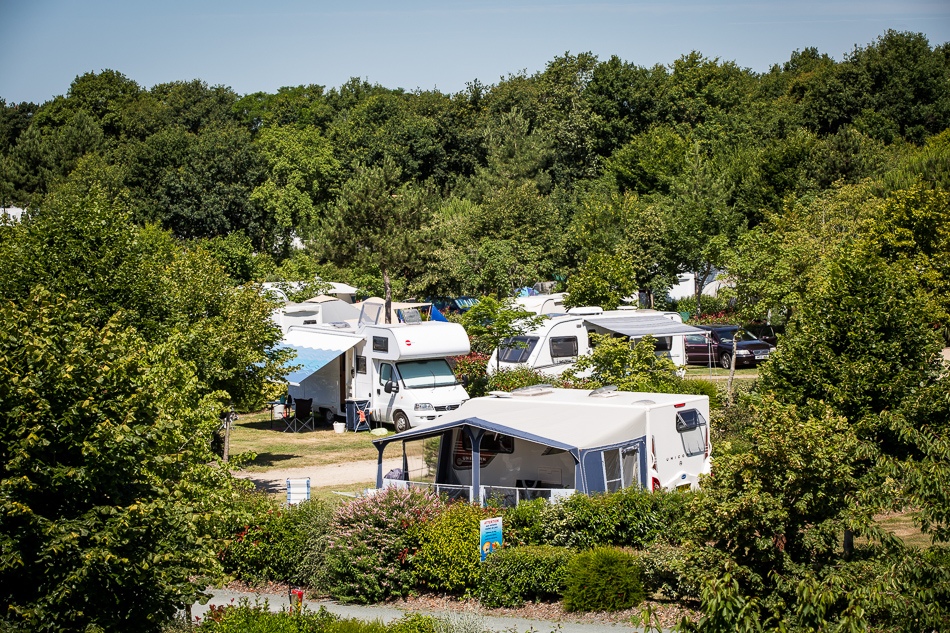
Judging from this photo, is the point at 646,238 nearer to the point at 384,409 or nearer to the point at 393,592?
the point at 384,409

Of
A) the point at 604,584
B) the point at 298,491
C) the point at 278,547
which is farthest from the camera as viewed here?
the point at 298,491

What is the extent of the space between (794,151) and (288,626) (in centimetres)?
3920

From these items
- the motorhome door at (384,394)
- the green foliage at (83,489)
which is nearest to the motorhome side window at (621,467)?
the green foliage at (83,489)

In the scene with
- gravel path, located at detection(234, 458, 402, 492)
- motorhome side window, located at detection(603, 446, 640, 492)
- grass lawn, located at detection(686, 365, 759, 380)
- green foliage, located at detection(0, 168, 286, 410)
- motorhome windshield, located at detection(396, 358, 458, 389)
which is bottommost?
gravel path, located at detection(234, 458, 402, 492)

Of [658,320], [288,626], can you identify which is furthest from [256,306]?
[658,320]

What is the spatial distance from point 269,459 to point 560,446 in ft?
34.8

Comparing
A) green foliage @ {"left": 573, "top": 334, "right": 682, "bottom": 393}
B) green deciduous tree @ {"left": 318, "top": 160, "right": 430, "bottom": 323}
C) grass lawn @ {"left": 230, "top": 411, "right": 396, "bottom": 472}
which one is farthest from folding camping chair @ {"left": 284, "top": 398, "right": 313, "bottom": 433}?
green deciduous tree @ {"left": 318, "top": 160, "right": 430, "bottom": 323}

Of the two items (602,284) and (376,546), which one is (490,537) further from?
(602,284)

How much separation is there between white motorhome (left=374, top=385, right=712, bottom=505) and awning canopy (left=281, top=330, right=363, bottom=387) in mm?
9004

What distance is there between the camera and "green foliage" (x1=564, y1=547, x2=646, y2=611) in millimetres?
11359

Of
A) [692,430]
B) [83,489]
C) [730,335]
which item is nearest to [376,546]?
Result: [83,489]

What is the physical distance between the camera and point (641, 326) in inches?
1062

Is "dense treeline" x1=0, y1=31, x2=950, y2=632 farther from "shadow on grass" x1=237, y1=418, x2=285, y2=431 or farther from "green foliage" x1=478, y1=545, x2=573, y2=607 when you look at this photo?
"green foliage" x1=478, y1=545, x2=573, y2=607

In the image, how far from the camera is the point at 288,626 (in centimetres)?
914
